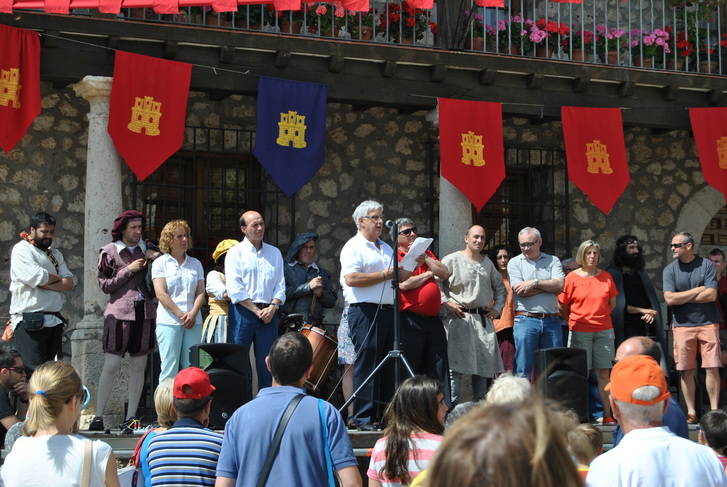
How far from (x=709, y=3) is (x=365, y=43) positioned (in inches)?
150

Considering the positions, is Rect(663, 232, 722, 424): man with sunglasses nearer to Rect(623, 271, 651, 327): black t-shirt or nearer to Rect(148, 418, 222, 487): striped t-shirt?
Rect(623, 271, 651, 327): black t-shirt

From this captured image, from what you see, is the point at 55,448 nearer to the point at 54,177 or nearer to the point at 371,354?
the point at 371,354

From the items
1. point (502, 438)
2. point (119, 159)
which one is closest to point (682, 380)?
point (119, 159)

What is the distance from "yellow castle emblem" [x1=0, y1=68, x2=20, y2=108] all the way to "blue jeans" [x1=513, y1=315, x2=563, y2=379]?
169 inches

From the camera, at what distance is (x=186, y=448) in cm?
382

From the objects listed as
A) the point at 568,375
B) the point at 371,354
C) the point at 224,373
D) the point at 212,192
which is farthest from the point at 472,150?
the point at 224,373

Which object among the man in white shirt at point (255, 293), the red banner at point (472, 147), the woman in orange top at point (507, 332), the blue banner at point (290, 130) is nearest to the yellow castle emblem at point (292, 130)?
the blue banner at point (290, 130)

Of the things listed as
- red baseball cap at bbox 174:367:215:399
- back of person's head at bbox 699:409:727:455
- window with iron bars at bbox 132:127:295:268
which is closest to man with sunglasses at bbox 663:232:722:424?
window with iron bars at bbox 132:127:295:268

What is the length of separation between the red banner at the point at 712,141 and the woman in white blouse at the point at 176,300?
537 centimetres

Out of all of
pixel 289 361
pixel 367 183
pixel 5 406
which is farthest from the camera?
pixel 367 183

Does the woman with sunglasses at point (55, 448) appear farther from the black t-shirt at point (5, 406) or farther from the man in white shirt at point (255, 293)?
the man in white shirt at point (255, 293)

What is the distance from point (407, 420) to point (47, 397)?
122 centimetres

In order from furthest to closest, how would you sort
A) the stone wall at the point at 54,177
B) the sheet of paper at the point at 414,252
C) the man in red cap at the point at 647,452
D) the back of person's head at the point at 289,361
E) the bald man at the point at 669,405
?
the stone wall at the point at 54,177 → the sheet of paper at the point at 414,252 → the bald man at the point at 669,405 → the back of person's head at the point at 289,361 → the man in red cap at the point at 647,452

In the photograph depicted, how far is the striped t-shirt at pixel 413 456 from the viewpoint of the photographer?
351cm
